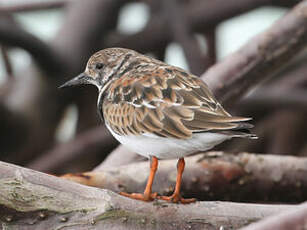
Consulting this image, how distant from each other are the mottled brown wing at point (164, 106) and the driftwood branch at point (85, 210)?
25 cm

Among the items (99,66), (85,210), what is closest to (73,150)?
(99,66)

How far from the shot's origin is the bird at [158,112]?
68.8 inches

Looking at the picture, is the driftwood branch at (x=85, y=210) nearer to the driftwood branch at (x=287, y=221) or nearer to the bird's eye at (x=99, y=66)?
the driftwood branch at (x=287, y=221)

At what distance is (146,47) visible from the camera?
4.78 m

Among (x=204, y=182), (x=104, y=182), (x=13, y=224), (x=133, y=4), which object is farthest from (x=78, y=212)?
(x=133, y=4)

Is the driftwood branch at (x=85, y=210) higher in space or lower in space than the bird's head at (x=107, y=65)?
lower

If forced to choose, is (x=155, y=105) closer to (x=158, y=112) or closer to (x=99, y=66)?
(x=158, y=112)

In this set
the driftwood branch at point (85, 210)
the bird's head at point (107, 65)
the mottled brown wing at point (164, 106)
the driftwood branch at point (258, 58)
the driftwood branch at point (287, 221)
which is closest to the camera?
the driftwood branch at point (287, 221)

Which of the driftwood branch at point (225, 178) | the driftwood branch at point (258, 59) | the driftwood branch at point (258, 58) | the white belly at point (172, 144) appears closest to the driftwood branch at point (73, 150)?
the driftwood branch at point (258, 59)

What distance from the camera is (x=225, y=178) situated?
251cm

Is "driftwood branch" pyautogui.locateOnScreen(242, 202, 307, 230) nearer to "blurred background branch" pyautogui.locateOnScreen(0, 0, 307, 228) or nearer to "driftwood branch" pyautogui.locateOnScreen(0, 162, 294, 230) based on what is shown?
"driftwood branch" pyautogui.locateOnScreen(0, 162, 294, 230)

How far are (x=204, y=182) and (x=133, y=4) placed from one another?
123 inches

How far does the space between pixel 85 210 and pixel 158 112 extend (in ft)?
1.29

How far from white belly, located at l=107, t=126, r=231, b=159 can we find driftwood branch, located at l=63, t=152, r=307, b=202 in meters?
0.49
